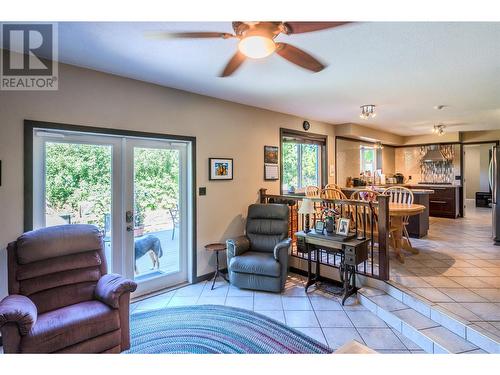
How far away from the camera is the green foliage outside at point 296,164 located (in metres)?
5.38

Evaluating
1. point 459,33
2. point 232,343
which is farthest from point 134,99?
point 459,33

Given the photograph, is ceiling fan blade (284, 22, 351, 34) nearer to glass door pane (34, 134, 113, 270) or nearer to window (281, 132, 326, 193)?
glass door pane (34, 134, 113, 270)

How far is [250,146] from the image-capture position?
4.51 m

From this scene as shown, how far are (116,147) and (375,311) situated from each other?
3420 mm

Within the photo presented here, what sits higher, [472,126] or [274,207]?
[472,126]

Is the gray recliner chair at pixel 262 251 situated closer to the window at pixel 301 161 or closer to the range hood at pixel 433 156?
the window at pixel 301 161

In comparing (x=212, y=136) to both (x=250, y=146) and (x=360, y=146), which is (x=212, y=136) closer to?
(x=250, y=146)

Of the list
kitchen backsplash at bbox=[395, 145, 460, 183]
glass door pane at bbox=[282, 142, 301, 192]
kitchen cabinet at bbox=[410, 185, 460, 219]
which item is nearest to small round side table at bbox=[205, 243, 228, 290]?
glass door pane at bbox=[282, 142, 301, 192]

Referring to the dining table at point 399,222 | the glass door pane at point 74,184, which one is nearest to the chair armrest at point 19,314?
the glass door pane at point 74,184

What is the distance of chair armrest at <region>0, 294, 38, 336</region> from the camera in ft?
5.79

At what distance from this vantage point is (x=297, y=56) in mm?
2102

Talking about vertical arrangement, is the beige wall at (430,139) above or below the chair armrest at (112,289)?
above
